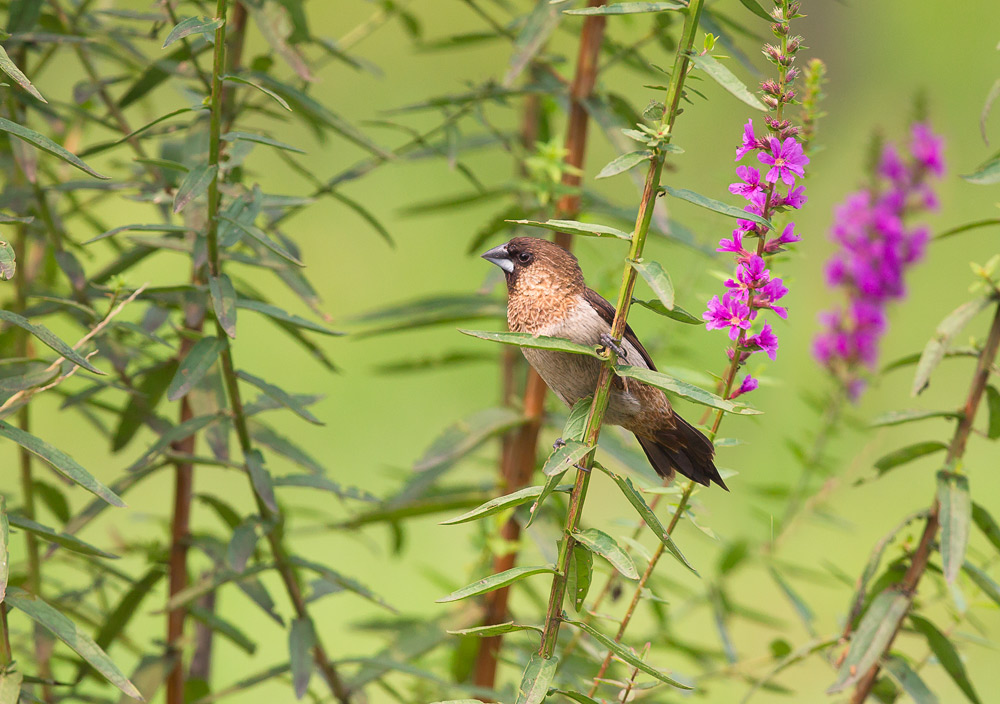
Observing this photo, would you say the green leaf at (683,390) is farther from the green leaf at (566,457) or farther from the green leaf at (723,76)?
the green leaf at (723,76)

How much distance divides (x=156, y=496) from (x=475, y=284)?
1.19 metres

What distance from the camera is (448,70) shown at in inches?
151

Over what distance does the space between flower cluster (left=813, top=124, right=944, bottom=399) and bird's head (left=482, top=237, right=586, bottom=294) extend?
24.3 inches

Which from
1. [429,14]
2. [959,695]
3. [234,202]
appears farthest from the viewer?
[429,14]

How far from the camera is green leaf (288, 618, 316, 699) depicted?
93cm

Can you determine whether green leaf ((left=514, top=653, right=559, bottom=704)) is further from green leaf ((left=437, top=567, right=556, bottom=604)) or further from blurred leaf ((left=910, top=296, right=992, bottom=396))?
blurred leaf ((left=910, top=296, right=992, bottom=396))

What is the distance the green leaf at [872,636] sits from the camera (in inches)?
35.1

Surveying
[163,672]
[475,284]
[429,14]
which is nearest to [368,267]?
[475,284]

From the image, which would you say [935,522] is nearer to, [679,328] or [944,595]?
[944,595]

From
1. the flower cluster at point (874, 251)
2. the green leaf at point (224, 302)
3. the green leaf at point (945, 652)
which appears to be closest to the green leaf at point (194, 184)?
the green leaf at point (224, 302)

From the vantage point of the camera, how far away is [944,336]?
35.1 inches

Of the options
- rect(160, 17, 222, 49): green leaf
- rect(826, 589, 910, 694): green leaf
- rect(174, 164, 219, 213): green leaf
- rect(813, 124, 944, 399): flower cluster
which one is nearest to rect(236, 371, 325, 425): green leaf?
rect(174, 164, 219, 213): green leaf

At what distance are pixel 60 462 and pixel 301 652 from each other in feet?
1.19

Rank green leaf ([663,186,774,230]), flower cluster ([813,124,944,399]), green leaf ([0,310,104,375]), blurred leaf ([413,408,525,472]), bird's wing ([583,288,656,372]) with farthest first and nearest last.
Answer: flower cluster ([813,124,944,399])
blurred leaf ([413,408,525,472])
bird's wing ([583,288,656,372])
green leaf ([0,310,104,375])
green leaf ([663,186,774,230])
